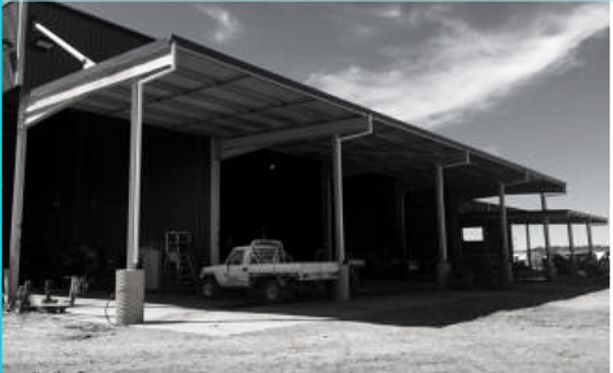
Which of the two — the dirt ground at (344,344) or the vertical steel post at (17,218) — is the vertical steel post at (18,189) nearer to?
the vertical steel post at (17,218)

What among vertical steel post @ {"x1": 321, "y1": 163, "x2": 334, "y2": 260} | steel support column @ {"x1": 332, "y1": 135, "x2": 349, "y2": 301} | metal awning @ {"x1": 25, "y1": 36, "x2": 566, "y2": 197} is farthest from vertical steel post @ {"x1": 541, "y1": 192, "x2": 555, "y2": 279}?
steel support column @ {"x1": 332, "y1": 135, "x2": 349, "y2": 301}

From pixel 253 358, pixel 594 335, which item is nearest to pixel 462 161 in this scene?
pixel 594 335

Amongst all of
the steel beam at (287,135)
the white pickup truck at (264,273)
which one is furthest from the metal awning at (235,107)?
the white pickup truck at (264,273)

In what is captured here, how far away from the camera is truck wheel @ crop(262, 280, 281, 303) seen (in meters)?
20.5

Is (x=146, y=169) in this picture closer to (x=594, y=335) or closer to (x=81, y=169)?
(x=81, y=169)

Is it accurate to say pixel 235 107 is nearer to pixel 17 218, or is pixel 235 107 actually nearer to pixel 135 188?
pixel 135 188

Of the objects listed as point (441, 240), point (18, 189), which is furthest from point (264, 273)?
point (441, 240)

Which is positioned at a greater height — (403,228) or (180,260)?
(403,228)

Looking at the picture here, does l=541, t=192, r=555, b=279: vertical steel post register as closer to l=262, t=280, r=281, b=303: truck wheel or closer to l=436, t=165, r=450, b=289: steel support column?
l=436, t=165, r=450, b=289: steel support column

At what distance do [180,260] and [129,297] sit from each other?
36.3 feet

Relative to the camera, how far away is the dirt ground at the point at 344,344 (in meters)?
9.49

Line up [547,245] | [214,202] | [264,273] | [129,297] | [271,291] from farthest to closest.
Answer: [547,245] → [214,202] → [264,273] → [271,291] → [129,297]

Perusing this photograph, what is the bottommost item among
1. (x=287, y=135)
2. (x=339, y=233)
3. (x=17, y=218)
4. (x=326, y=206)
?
(x=339, y=233)

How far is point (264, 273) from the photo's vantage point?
68.4 ft
